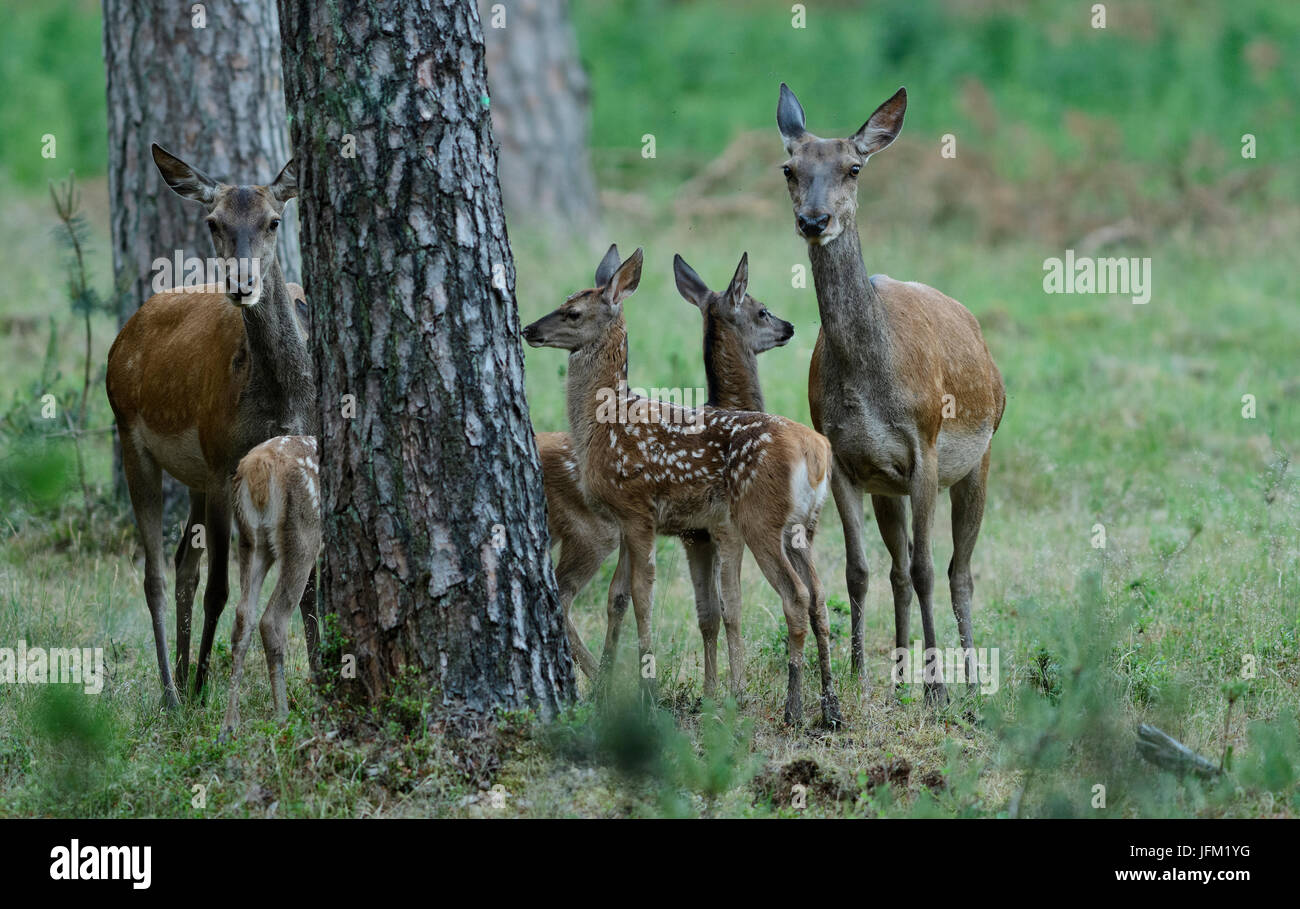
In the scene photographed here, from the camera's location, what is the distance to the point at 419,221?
591 cm

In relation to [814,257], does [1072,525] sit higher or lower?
lower

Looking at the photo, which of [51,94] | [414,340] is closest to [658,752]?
[414,340]

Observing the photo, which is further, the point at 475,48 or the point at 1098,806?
the point at 475,48

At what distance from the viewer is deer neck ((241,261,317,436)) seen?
7215mm

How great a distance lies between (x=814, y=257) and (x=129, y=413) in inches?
143

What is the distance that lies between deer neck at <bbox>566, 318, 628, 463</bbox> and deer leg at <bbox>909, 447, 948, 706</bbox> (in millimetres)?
1526

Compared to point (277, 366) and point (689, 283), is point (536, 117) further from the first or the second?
point (277, 366)

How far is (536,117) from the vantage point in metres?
17.6

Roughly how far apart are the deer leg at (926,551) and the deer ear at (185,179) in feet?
12.3

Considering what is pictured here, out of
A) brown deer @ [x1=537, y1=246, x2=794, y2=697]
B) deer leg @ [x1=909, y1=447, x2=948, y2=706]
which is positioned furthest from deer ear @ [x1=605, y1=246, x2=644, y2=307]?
deer leg @ [x1=909, y1=447, x2=948, y2=706]

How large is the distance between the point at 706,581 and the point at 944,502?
3807mm
